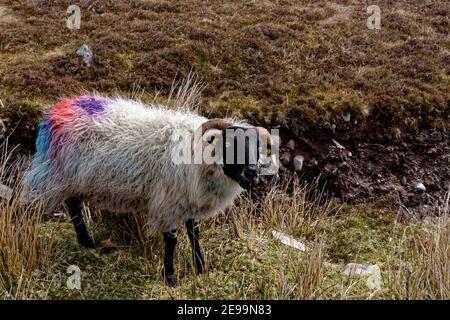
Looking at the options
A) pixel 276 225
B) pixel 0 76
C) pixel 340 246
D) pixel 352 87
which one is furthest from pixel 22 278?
pixel 352 87

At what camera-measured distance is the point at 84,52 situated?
37.3 ft

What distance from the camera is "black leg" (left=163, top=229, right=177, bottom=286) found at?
6.20m

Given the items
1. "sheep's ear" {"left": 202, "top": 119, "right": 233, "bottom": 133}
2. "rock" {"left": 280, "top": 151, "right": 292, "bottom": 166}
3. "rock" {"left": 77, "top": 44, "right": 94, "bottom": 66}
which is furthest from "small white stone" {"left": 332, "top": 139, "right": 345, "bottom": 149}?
"rock" {"left": 77, "top": 44, "right": 94, "bottom": 66}

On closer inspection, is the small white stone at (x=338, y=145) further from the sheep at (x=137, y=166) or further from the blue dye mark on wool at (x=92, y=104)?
the blue dye mark on wool at (x=92, y=104)

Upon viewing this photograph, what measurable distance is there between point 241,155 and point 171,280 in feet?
5.66

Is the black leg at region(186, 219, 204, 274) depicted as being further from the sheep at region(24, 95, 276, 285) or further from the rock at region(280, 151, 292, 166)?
the rock at region(280, 151, 292, 166)

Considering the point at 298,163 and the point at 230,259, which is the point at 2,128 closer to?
the point at 230,259

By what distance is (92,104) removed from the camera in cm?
657

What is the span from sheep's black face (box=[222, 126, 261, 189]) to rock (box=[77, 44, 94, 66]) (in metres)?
6.37

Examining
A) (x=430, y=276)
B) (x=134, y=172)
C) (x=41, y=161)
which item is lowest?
(x=430, y=276)

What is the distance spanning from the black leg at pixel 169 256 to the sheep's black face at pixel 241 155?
3.58 feet

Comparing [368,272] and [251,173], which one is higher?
[251,173]

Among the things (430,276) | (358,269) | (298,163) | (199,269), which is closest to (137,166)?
(199,269)

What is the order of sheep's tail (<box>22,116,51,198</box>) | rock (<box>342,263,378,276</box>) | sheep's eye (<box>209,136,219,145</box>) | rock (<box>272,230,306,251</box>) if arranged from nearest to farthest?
sheep's eye (<box>209,136,219,145</box>) < sheep's tail (<box>22,116,51,198</box>) < rock (<box>342,263,378,276</box>) < rock (<box>272,230,306,251</box>)
